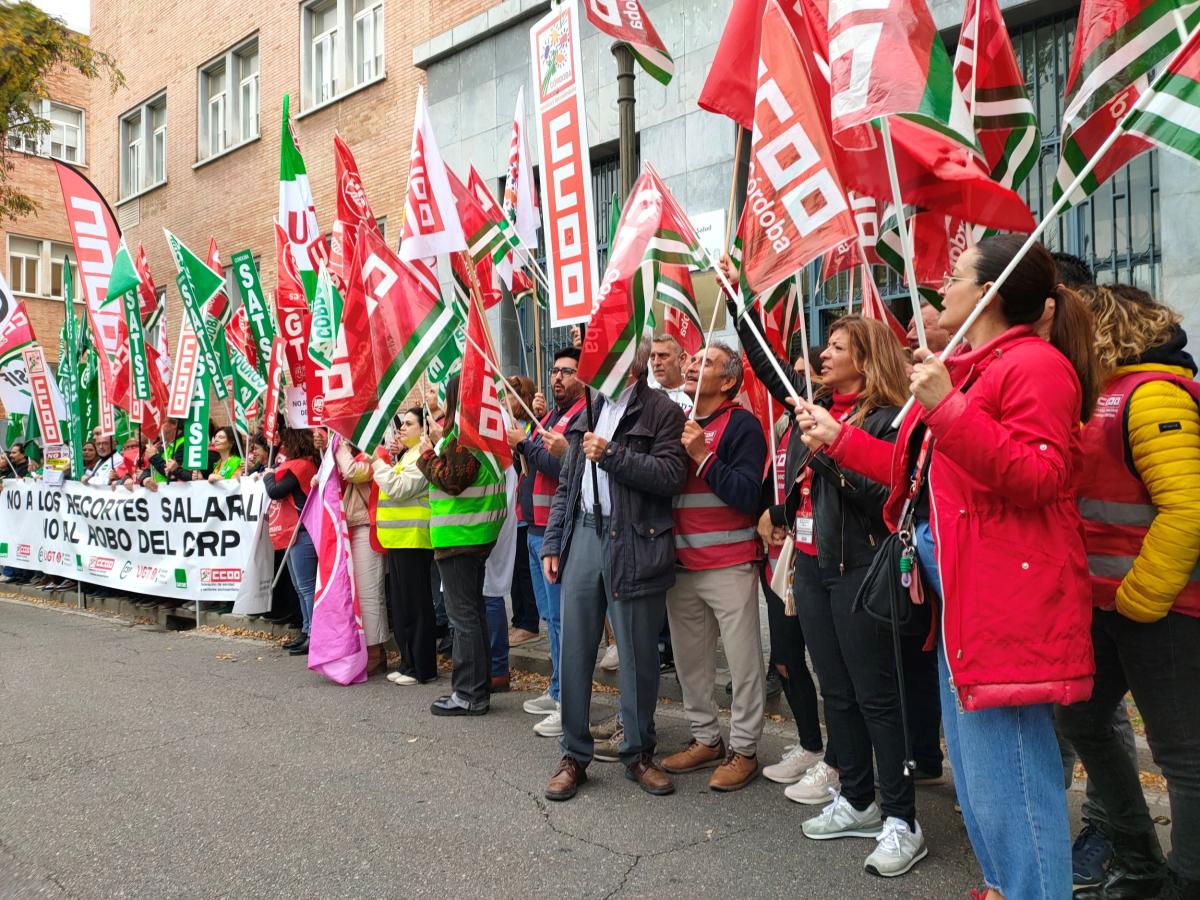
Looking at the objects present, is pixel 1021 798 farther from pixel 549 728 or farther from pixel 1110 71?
pixel 549 728

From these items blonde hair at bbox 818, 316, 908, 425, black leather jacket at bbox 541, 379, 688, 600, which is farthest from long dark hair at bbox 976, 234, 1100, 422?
black leather jacket at bbox 541, 379, 688, 600

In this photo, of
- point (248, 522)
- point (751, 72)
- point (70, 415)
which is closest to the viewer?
point (751, 72)

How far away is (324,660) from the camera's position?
6719 millimetres

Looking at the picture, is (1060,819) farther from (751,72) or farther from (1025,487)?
(751,72)

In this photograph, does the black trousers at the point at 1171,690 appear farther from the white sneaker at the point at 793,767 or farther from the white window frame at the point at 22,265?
the white window frame at the point at 22,265

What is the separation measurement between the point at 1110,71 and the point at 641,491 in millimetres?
2459

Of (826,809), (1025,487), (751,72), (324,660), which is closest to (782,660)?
(826,809)

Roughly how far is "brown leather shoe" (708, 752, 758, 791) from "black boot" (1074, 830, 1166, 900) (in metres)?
1.54

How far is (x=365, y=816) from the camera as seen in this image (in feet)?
13.5

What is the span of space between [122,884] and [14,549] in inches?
407

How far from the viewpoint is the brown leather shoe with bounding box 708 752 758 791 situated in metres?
4.42

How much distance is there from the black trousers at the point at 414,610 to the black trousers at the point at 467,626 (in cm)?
70

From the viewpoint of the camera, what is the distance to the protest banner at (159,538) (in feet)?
28.6

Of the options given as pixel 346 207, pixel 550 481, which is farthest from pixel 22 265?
pixel 550 481
